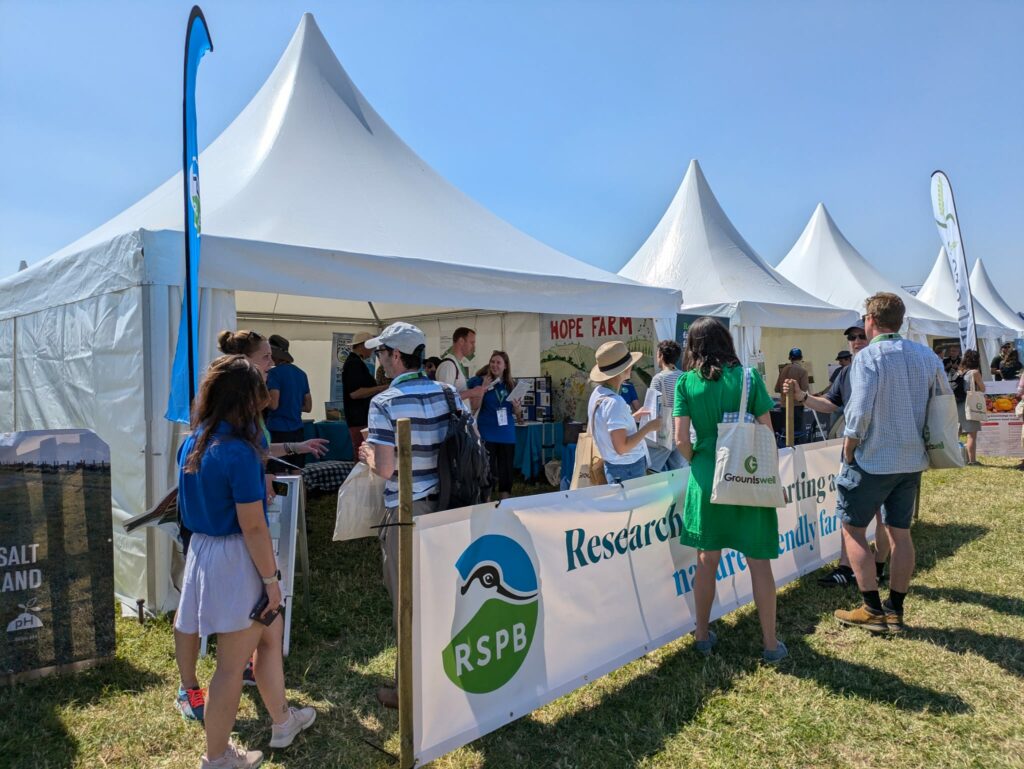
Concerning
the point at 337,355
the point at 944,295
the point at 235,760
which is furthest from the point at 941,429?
the point at 944,295

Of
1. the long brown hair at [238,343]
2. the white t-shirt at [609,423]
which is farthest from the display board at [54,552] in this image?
the white t-shirt at [609,423]

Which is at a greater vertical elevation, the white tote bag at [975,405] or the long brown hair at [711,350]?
the long brown hair at [711,350]

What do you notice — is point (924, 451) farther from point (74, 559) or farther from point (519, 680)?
point (74, 559)

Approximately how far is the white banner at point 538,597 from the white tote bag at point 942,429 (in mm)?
1062

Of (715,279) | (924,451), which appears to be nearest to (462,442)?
(924,451)

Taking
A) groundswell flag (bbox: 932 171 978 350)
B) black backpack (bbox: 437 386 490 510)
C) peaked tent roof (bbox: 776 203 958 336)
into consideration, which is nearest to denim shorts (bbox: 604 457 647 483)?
→ black backpack (bbox: 437 386 490 510)

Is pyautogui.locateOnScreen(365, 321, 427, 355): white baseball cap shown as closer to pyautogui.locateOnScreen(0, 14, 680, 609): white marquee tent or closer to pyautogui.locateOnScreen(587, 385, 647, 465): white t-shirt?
pyautogui.locateOnScreen(587, 385, 647, 465): white t-shirt

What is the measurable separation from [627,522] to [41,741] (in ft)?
7.83

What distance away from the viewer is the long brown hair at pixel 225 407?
2.01 metres

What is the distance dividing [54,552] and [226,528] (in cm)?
159

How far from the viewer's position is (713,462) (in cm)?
288

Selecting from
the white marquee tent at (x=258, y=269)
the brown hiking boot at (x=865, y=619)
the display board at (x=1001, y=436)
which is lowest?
the brown hiking boot at (x=865, y=619)

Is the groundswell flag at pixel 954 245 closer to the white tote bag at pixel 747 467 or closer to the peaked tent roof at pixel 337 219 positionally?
the peaked tent roof at pixel 337 219

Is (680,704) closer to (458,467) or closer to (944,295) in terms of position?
(458,467)
